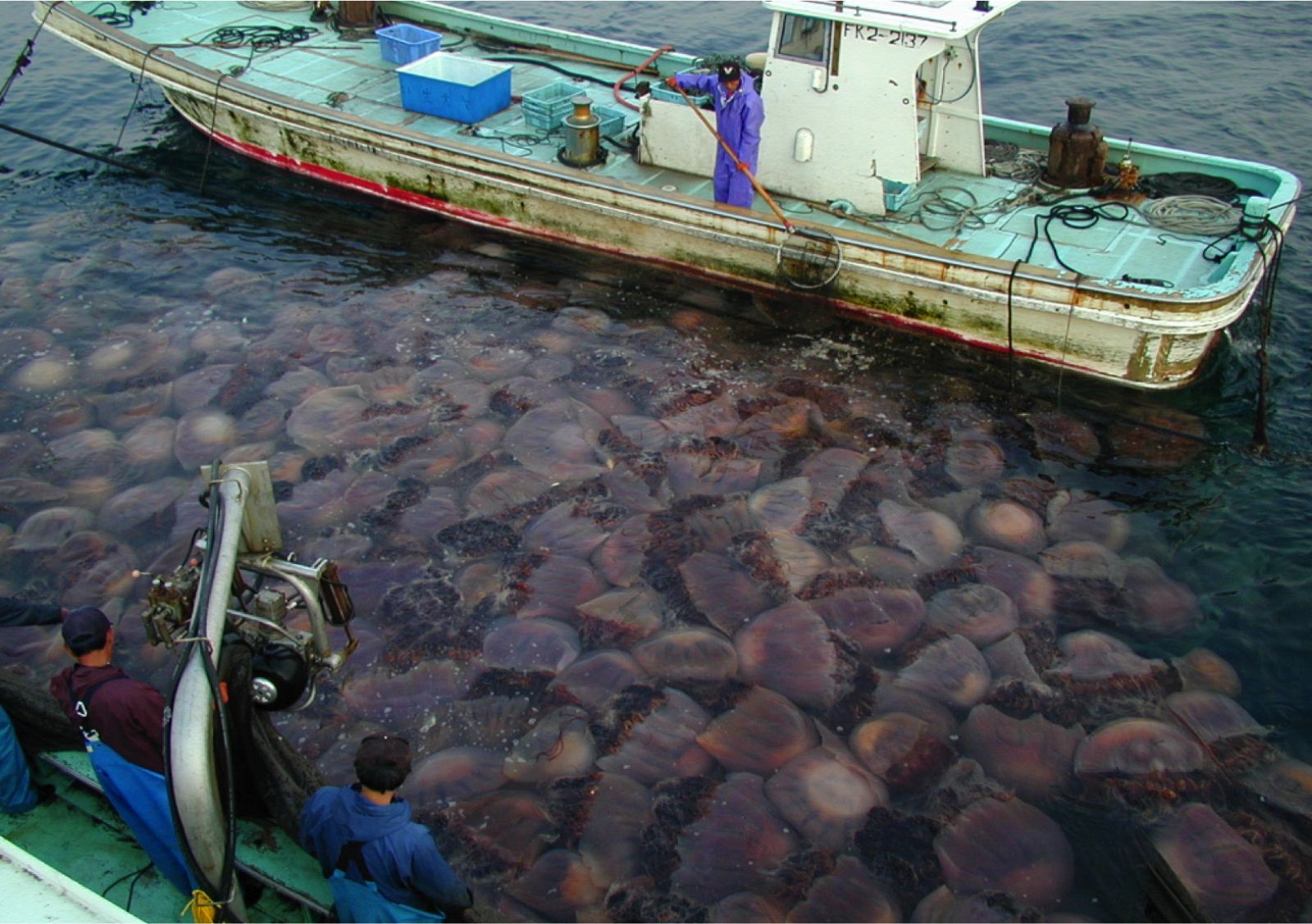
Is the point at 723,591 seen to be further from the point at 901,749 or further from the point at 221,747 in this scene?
the point at 221,747

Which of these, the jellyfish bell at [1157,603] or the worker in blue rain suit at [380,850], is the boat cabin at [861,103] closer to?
the jellyfish bell at [1157,603]

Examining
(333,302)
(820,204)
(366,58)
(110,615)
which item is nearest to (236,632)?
(110,615)

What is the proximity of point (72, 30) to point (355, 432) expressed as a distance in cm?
914

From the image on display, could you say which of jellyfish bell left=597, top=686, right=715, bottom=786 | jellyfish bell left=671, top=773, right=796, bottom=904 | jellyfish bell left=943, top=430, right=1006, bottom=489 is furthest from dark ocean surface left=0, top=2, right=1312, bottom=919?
jellyfish bell left=671, top=773, right=796, bottom=904

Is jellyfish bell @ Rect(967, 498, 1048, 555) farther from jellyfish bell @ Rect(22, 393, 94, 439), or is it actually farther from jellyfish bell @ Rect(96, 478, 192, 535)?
jellyfish bell @ Rect(22, 393, 94, 439)

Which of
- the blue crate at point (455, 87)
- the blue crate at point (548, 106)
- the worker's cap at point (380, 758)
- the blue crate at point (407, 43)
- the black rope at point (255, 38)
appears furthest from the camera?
the black rope at point (255, 38)

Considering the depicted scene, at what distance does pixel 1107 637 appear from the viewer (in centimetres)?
690

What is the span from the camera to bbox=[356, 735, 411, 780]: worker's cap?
4191mm

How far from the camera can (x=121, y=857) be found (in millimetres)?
5156

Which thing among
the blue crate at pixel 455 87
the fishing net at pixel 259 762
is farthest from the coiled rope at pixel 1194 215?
the fishing net at pixel 259 762

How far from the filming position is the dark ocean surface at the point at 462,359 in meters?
7.48

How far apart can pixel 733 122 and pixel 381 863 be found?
25.7 feet

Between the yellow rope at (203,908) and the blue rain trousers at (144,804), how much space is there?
64cm

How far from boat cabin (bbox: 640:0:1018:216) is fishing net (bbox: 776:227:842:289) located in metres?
0.76
